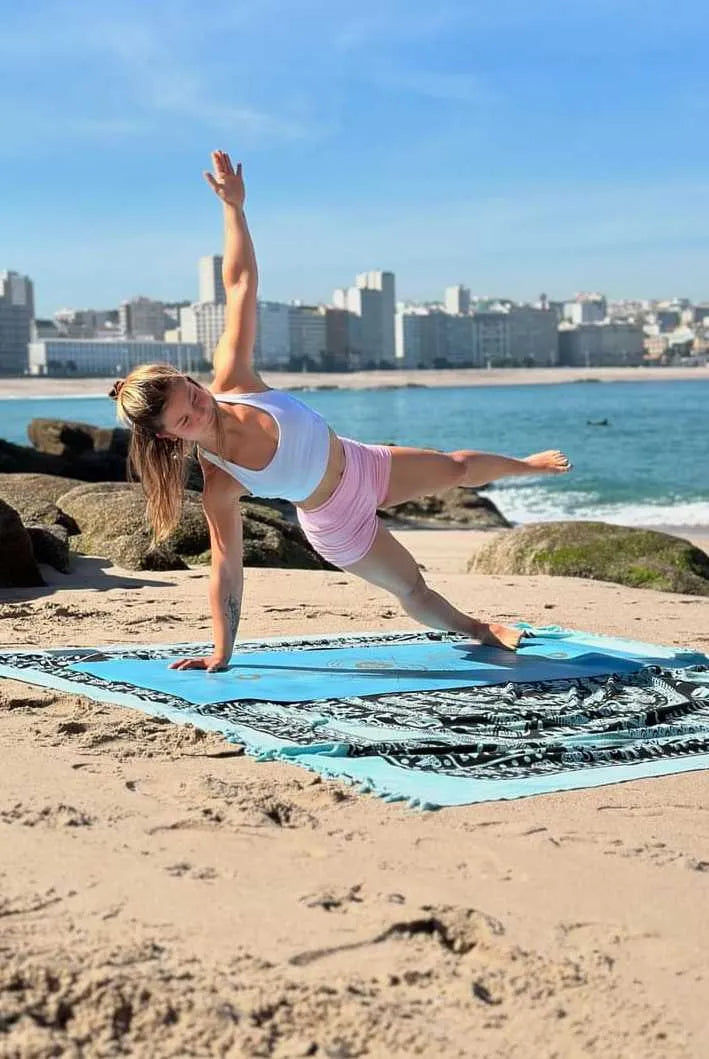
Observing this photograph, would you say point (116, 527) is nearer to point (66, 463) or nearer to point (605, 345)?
point (66, 463)

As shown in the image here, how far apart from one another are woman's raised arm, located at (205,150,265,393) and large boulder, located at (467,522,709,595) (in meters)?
4.70

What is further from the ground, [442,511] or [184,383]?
[184,383]

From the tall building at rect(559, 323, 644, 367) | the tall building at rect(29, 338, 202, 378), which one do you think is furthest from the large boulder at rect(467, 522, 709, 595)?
the tall building at rect(559, 323, 644, 367)

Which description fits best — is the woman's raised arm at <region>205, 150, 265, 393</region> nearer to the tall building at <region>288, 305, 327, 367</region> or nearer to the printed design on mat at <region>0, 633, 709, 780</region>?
the printed design on mat at <region>0, 633, 709, 780</region>

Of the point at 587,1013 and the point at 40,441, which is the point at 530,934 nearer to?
the point at 587,1013

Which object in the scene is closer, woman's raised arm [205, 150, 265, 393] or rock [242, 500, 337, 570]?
woman's raised arm [205, 150, 265, 393]

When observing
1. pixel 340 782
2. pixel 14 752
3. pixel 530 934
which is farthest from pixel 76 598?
pixel 530 934

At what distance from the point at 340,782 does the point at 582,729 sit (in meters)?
1.06

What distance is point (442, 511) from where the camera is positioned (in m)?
20.3

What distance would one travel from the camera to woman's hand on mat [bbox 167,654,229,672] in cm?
532

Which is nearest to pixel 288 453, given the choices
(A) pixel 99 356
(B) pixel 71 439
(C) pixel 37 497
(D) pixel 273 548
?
(D) pixel 273 548

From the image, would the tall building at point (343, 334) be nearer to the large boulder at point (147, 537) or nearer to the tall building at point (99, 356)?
the tall building at point (99, 356)

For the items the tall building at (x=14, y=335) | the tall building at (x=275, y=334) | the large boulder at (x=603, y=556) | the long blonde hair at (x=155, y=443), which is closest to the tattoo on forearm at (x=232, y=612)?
the long blonde hair at (x=155, y=443)

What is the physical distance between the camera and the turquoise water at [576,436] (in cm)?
2705
